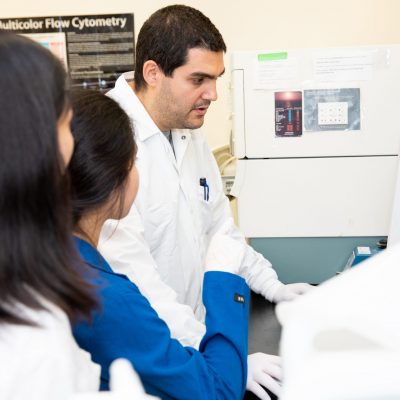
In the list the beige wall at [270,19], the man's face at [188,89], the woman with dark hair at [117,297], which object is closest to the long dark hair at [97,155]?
the woman with dark hair at [117,297]

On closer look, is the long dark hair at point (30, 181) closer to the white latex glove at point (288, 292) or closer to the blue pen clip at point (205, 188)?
the white latex glove at point (288, 292)

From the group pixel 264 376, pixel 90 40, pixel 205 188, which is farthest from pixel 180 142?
pixel 90 40

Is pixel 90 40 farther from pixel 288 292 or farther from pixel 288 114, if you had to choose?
pixel 288 292

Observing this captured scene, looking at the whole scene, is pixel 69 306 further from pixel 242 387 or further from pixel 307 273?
pixel 307 273

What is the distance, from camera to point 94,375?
1.91 feet

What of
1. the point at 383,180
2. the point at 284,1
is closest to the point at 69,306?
the point at 383,180

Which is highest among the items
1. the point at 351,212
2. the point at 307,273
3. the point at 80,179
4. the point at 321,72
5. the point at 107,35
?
the point at 107,35

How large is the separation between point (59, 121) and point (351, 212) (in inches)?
47.8

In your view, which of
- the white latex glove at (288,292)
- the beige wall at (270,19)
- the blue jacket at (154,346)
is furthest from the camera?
the beige wall at (270,19)

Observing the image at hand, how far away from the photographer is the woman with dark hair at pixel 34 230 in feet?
1.56

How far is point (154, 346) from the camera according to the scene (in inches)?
31.5

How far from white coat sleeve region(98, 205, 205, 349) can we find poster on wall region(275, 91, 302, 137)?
2.16 feet

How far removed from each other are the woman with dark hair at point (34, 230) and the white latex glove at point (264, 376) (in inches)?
20.9

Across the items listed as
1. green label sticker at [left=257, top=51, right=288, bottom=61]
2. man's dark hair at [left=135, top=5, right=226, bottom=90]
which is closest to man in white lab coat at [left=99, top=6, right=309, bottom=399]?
man's dark hair at [left=135, top=5, right=226, bottom=90]
